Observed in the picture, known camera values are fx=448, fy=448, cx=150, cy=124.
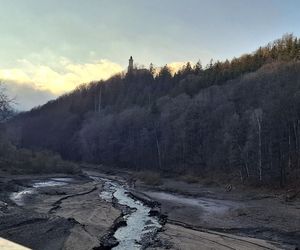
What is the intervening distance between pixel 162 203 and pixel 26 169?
34.8 meters

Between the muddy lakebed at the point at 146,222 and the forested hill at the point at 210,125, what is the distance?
769 inches

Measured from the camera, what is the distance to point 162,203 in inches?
1868

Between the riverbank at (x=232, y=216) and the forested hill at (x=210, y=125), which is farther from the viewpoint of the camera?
the forested hill at (x=210, y=125)

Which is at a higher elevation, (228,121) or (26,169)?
(228,121)

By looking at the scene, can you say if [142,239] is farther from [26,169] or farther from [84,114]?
[84,114]

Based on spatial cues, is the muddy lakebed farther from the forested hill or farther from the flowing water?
the forested hill

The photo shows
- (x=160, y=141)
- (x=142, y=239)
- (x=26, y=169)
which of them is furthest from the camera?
(x=160, y=141)

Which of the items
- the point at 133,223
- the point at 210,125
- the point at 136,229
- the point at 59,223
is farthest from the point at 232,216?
the point at 210,125

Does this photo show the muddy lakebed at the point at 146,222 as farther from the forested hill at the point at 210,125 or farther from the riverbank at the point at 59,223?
the forested hill at the point at 210,125

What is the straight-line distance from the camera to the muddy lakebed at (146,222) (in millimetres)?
26328

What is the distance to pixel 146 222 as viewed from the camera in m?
35.0

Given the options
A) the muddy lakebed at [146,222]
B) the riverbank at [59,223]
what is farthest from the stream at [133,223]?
Result: the riverbank at [59,223]

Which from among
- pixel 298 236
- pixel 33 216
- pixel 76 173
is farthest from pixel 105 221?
pixel 76 173

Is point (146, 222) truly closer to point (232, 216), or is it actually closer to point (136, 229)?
point (136, 229)
